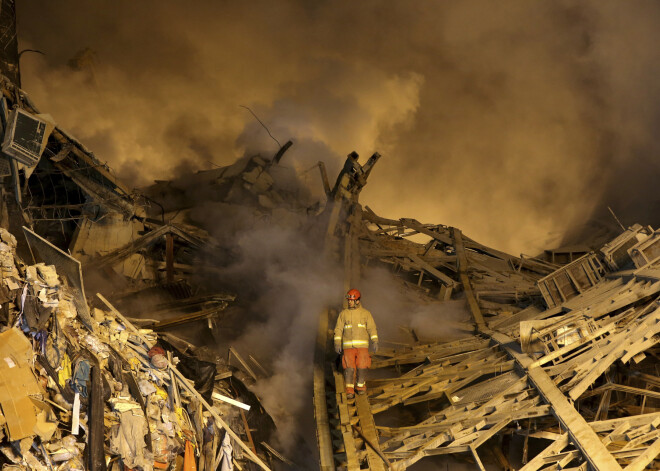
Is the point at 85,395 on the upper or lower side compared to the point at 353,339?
lower

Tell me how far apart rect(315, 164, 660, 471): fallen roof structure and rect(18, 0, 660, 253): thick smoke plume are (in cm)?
1056

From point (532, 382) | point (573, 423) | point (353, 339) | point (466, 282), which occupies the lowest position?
point (573, 423)

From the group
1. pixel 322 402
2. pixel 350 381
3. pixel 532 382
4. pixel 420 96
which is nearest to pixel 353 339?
pixel 350 381

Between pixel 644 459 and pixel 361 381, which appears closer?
pixel 644 459

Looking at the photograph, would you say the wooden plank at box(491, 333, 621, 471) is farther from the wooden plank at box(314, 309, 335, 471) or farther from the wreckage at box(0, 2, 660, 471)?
the wooden plank at box(314, 309, 335, 471)

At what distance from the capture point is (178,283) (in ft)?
48.6

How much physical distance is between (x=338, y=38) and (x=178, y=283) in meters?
13.1

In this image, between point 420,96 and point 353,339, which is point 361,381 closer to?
A: point 353,339

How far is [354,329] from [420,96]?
16.9 meters

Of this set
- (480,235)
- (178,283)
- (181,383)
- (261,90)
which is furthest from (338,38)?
(181,383)

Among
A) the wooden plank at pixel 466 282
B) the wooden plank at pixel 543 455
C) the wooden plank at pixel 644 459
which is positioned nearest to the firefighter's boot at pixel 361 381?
the wooden plank at pixel 543 455

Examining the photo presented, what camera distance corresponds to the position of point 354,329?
32.8ft

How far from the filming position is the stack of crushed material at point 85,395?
→ 6.61 meters

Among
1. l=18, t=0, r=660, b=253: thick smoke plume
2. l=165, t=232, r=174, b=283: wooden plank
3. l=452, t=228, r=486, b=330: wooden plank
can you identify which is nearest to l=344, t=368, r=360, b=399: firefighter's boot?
l=452, t=228, r=486, b=330: wooden plank
